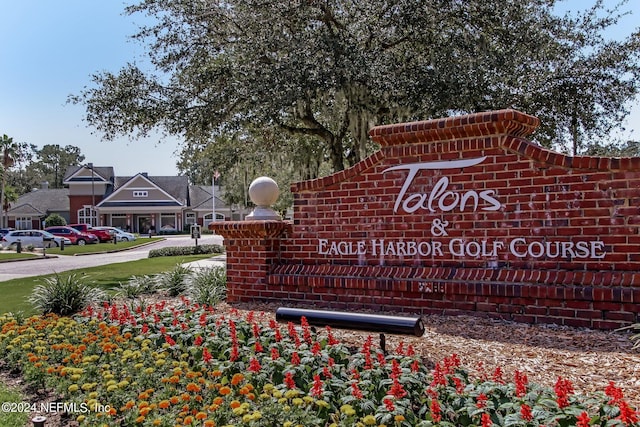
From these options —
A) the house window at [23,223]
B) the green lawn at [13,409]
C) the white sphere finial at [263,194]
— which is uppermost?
the house window at [23,223]

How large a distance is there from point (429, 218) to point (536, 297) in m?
1.44

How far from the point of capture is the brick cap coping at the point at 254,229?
7046 mm

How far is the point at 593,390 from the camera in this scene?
11.4ft

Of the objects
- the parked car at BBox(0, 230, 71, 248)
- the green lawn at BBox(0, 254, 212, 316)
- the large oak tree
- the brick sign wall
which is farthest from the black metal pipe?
the parked car at BBox(0, 230, 71, 248)

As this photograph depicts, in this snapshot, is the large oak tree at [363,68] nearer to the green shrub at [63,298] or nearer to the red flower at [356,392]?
the green shrub at [63,298]

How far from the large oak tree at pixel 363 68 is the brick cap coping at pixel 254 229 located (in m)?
5.08

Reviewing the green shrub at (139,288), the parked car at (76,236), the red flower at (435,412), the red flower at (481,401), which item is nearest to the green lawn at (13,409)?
the red flower at (435,412)

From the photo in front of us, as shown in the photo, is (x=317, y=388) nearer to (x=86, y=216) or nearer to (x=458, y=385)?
Result: (x=458, y=385)

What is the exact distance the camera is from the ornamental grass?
2994 millimetres

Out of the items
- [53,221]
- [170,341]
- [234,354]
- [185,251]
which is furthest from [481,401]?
[53,221]

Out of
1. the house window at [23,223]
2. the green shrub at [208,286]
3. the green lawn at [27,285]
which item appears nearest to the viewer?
the green shrub at [208,286]

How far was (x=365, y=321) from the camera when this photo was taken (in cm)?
421

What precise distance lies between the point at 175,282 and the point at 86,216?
184 ft

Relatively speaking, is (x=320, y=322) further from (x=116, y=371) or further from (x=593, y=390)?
(x=593, y=390)
